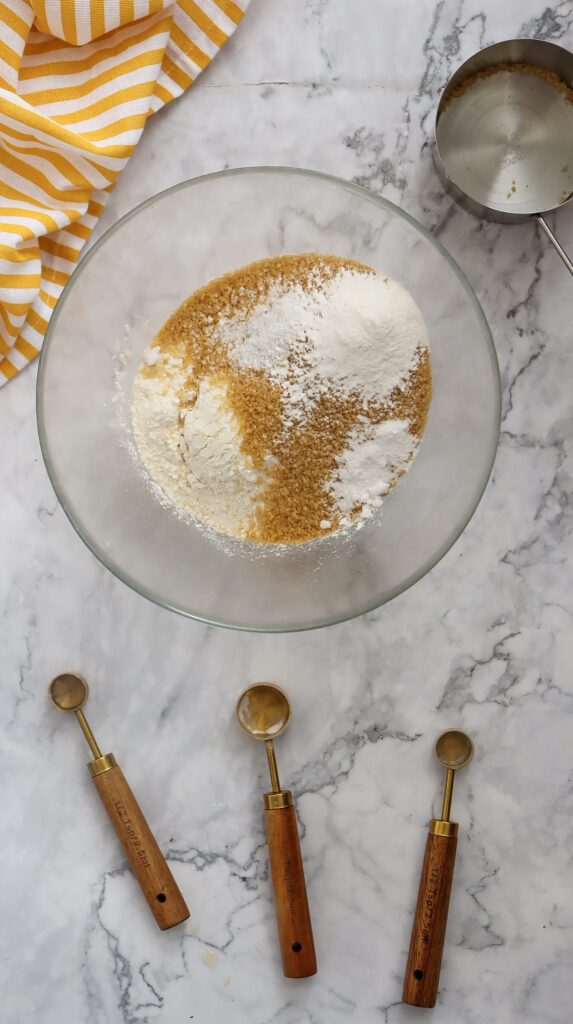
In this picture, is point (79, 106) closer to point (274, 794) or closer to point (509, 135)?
point (509, 135)

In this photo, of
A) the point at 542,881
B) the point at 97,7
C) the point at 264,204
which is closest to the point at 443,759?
the point at 542,881

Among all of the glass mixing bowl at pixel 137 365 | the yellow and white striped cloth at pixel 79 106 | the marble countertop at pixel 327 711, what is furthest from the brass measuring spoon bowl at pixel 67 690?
the yellow and white striped cloth at pixel 79 106

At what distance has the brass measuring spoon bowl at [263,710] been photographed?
108 centimetres

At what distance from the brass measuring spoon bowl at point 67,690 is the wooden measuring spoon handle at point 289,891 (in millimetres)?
308

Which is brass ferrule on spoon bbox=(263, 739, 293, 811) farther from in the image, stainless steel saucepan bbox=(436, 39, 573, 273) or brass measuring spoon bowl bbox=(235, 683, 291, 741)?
stainless steel saucepan bbox=(436, 39, 573, 273)

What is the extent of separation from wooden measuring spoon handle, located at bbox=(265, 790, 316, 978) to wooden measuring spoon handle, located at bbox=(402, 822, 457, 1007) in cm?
15

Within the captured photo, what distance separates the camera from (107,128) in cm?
105

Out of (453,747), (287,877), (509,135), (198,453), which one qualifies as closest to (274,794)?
(287,877)

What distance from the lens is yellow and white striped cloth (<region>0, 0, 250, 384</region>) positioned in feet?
3.38

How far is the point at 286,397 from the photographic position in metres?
0.88

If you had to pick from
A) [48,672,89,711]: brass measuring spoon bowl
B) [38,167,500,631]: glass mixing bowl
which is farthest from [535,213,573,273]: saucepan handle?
[48,672,89,711]: brass measuring spoon bowl

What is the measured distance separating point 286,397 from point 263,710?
0.47 metres

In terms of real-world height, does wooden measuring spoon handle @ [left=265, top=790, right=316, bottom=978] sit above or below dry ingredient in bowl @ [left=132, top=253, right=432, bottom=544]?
below

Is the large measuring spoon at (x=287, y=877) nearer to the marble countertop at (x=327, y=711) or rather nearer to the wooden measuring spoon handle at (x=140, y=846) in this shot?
the marble countertop at (x=327, y=711)
